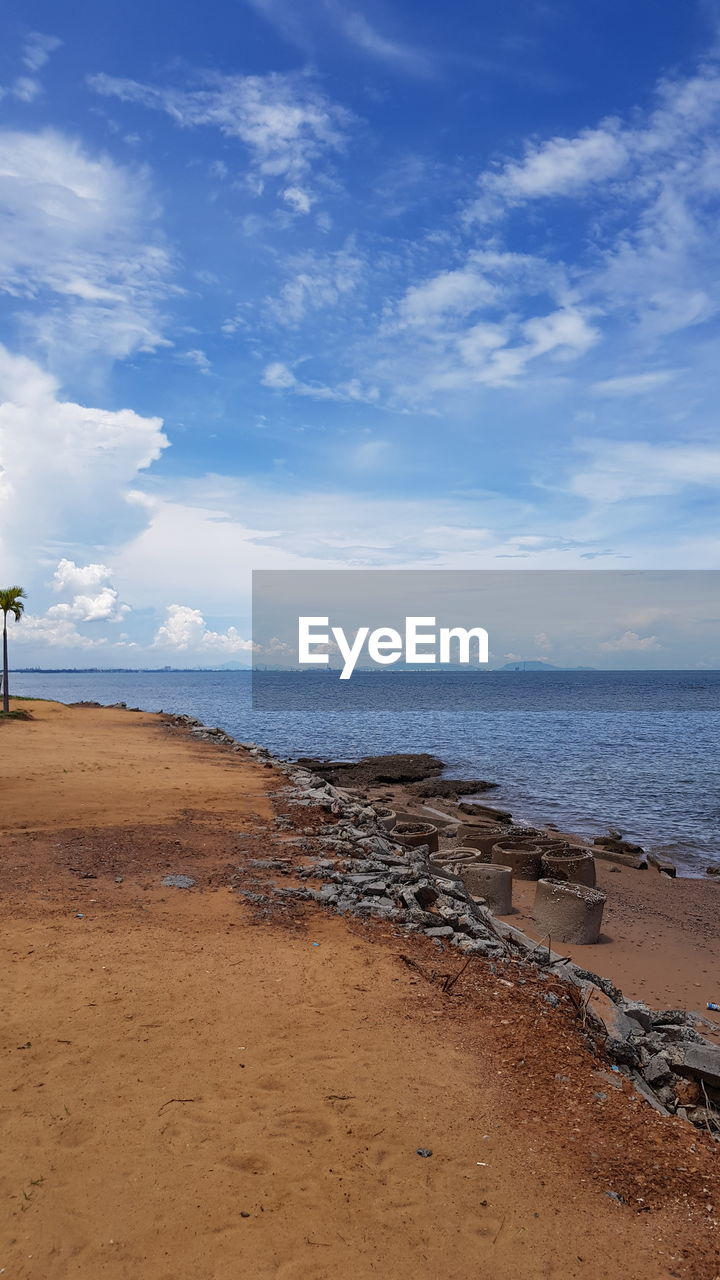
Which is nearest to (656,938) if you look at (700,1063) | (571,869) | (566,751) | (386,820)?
(571,869)

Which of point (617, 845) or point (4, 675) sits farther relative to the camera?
point (4, 675)

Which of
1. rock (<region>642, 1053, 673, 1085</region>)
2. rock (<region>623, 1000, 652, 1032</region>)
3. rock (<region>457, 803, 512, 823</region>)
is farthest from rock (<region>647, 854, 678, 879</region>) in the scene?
rock (<region>642, 1053, 673, 1085</region>)

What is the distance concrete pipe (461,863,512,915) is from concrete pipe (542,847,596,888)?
217 cm

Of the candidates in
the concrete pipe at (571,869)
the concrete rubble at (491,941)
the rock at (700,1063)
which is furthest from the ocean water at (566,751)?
the rock at (700,1063)

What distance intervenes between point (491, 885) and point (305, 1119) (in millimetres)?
9853

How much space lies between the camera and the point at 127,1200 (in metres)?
4.96

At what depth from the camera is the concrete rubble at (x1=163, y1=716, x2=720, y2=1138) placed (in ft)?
24.2

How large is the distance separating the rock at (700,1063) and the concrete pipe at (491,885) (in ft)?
24.5

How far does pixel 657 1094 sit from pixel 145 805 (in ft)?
44.6

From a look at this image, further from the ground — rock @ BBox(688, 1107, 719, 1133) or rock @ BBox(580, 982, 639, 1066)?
rock @ BBox(580, 982, 639, 1066)

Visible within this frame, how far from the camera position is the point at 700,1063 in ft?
24.5

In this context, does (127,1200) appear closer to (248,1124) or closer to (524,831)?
(248,1124)

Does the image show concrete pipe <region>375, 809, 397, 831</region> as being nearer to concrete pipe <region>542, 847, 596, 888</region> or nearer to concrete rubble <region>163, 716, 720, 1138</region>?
concrete rubble <region>163, 716, 720, 1138</region>

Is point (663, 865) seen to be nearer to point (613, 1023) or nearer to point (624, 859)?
point (624, 859)
